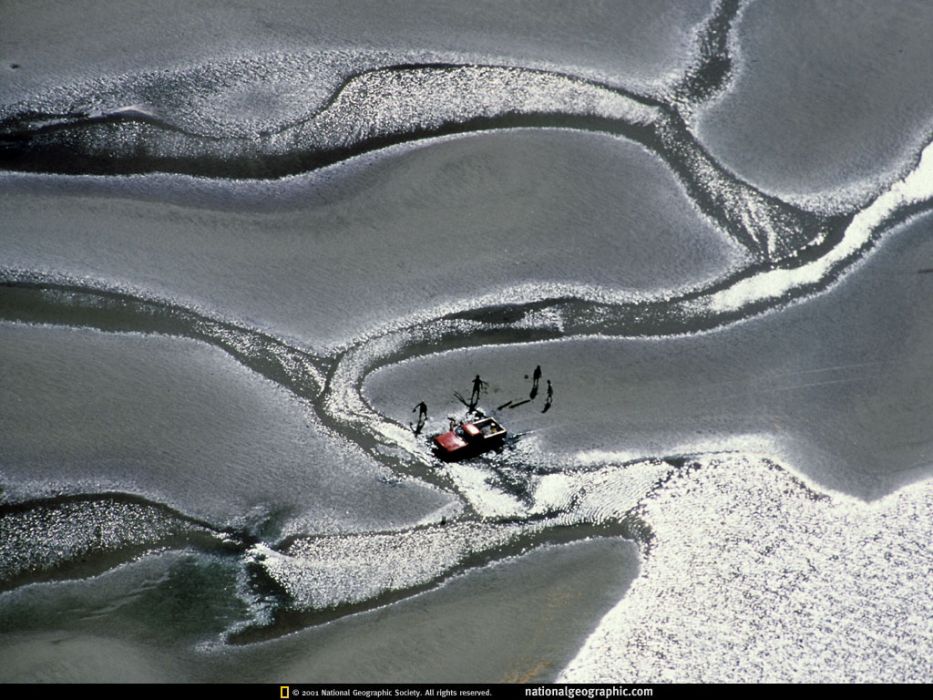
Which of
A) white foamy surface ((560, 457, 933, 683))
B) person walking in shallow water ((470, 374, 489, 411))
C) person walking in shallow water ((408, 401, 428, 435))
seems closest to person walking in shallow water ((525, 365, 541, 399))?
person walking in shallow water ((470, 374, 489, 411))

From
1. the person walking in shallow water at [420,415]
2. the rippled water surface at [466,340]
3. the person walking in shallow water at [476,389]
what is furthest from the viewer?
the person walking in shallow water at [476,389]

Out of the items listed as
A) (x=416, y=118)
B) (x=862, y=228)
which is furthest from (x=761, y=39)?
(x=416, y=118)

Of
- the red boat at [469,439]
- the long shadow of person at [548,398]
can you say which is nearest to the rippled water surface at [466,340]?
the long shadow of person at [548,398]

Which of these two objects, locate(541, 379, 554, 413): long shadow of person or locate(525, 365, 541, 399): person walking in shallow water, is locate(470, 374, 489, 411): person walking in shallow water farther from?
locate(541, 379, 554, 413): long shadow of person

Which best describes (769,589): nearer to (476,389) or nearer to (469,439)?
(469,439)

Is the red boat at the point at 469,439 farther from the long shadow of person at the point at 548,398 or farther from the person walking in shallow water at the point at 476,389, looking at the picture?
the long shadow of person at the point at 548,398

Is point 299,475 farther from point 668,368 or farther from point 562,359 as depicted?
point 668,368
